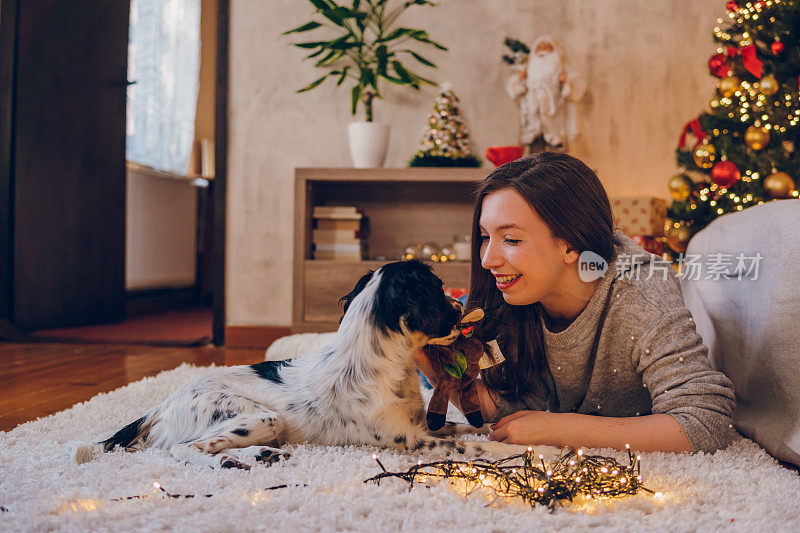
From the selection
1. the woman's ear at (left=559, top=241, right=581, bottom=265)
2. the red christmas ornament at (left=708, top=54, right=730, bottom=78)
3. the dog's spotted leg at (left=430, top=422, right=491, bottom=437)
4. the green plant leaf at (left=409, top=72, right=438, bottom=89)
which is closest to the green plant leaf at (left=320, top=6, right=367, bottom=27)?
the green plant leaf at (left=409, top=72, right=438, bottom=89)

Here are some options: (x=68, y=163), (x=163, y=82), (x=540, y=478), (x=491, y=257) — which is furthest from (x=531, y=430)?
(x=163, y=82)

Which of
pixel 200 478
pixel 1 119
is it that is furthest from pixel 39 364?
pixel 200 478

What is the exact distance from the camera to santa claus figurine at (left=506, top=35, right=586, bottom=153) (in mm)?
3510

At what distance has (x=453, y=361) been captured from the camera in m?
1.41

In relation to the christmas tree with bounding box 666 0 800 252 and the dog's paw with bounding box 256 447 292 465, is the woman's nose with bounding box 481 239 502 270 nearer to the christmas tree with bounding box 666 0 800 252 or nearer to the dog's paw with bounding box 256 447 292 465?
the dog's paw with bounding box 256 447 292 465

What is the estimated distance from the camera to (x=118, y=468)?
1288 millimetres

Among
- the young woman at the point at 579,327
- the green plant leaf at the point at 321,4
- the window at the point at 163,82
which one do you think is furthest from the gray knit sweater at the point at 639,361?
the window at the point at 163,82

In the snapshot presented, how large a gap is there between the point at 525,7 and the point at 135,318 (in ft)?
13.4

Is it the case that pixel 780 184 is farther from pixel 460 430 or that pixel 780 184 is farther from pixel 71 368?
pixel 71 368

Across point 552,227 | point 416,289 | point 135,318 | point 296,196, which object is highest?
point 296,196

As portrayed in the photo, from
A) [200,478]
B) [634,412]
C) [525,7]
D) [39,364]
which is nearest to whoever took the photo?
[200,478]

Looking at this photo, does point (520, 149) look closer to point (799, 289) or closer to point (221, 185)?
point (221, 185)

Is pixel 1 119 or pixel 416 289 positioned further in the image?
pixel 1 119

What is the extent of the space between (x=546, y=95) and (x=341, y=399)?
2690mm
